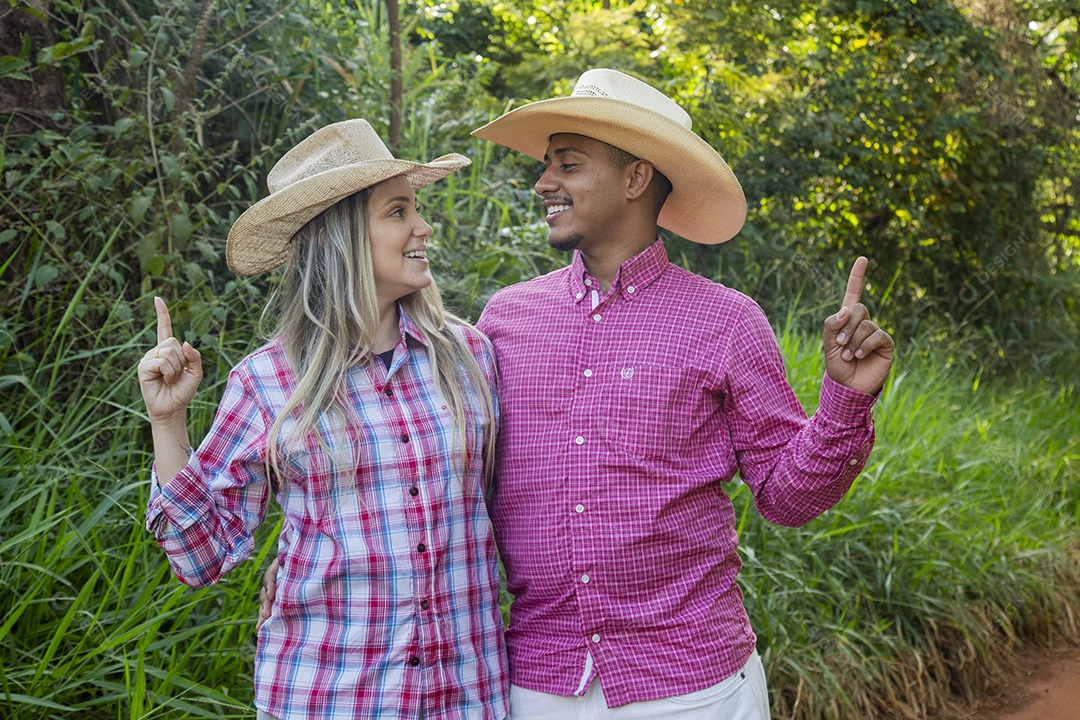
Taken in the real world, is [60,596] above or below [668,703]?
below

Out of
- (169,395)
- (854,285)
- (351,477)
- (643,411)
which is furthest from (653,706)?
(169,395)

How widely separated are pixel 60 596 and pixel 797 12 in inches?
264

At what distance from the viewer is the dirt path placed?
14.0 feet

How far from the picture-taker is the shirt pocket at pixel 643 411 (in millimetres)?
2180

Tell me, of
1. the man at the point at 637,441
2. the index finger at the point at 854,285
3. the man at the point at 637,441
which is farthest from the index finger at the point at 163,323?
the index finger at the point at 854,285

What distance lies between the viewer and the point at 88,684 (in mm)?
2625

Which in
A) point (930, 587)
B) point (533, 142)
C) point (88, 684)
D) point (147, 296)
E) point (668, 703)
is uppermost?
point (533, 142)

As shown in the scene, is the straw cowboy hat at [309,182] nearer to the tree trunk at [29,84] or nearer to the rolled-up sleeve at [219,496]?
the rolled-up sleeve at [219,496]

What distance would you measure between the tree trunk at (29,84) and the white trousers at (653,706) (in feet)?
8.04

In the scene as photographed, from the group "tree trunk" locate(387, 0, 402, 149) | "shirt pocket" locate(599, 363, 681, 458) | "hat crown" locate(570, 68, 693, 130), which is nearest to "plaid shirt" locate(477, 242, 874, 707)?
"shirt pocket" locate(599, 363, 681, 458)

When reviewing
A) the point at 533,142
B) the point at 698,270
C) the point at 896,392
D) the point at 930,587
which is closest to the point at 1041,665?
the point at 930,587

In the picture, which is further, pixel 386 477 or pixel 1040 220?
pixel 1040 220

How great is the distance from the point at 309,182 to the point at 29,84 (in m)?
1.75

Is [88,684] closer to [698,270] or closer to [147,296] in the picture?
[147,296]
